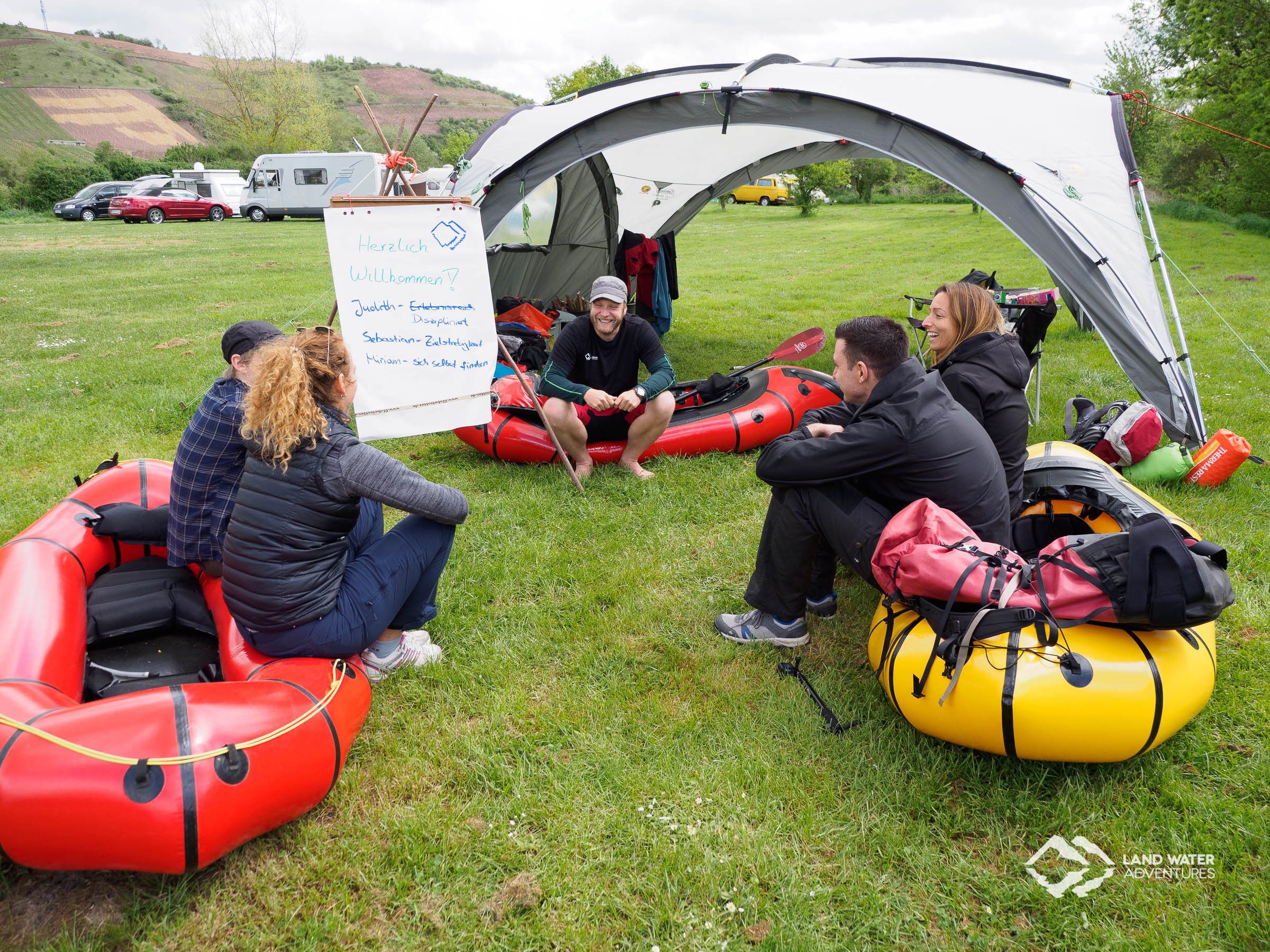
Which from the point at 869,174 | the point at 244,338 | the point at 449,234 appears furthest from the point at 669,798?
the point at 869,174

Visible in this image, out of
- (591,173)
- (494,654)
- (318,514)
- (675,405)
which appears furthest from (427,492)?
(591,173)

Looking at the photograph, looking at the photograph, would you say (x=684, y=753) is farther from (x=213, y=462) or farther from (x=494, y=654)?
(x=213, y=462)

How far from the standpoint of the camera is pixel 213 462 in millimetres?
2883

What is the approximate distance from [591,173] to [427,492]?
641 centimetres

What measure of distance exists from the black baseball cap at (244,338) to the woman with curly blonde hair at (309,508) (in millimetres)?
510

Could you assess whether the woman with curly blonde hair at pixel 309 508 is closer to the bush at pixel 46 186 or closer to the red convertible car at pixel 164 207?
the red convertible car at pixel 164 207

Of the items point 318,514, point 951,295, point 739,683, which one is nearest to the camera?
point 318,514

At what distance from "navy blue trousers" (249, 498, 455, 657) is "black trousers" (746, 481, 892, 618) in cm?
130

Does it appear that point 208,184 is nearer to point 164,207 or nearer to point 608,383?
point 164,207

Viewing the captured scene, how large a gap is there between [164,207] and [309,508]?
2628 centimetres

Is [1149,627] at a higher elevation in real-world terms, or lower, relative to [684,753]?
higher

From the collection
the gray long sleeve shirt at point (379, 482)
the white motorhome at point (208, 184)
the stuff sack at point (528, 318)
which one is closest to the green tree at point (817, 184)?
the stuff sack at point (528, 318)

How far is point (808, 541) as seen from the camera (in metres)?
3.04

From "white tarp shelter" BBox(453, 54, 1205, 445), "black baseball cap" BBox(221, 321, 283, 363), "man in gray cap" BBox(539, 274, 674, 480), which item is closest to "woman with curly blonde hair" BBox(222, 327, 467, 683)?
"black baseball cap" BBox(221, 321, 283, 363)
